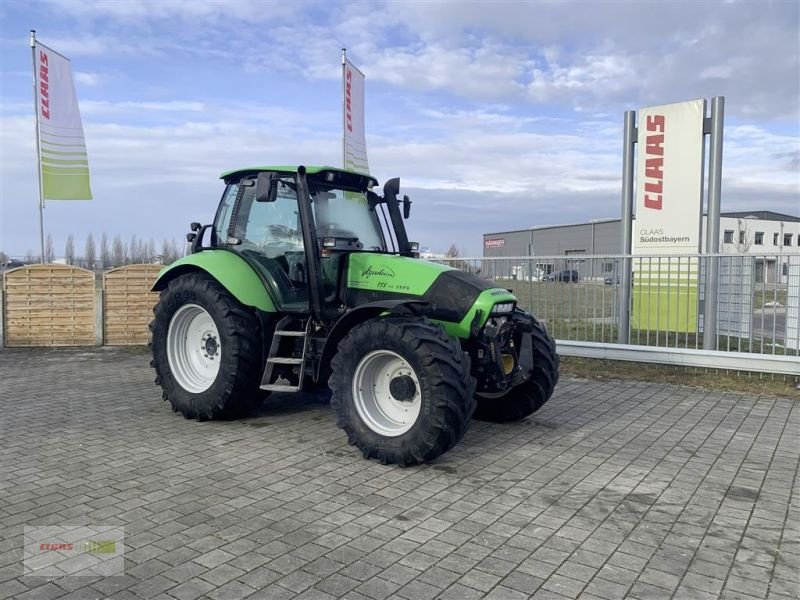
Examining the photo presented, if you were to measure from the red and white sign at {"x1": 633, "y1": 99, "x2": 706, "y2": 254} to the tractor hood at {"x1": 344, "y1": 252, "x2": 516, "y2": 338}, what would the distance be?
19.1ft

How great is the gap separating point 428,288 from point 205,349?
8.75 ft

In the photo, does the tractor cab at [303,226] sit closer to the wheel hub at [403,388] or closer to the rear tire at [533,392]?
the wheel hub at [403,388]

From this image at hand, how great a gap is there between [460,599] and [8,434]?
4851mm

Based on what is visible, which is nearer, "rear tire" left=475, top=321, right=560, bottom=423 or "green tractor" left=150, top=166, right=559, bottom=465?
"green tractor" left=150, top=166, right=559, bottom=465

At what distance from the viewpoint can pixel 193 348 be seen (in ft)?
22.8

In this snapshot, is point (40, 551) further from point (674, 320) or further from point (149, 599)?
point (674, 320)

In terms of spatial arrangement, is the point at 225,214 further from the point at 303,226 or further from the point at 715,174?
the point at 715,174

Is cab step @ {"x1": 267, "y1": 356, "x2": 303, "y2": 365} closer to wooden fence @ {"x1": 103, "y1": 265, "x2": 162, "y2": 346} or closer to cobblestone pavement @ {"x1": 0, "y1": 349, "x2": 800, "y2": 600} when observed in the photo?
cobblestone pavement @ {"x1": 0, "y1": 349, "x2": 800, "y2": 600}

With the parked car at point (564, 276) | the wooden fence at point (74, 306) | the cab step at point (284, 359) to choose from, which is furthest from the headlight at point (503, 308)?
the wooden fence at point (74, 306)

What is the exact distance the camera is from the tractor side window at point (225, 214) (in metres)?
6.89

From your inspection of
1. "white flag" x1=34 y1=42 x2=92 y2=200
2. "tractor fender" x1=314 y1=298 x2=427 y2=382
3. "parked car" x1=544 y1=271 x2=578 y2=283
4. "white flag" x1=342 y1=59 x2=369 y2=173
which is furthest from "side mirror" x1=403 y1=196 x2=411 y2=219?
"white flag" x1=34 y1=42 x2=92 y2=200

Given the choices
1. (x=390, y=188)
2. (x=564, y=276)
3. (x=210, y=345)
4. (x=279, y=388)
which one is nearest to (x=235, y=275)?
(x=210, y=345)

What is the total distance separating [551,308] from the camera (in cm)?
1034

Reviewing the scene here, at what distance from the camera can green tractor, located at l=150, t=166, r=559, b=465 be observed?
199 inches
